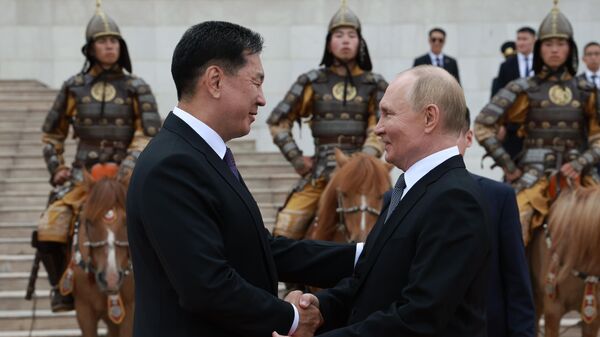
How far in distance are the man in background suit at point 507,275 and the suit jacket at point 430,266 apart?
1.28m

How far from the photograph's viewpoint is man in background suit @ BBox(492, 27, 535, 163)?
13266 mm

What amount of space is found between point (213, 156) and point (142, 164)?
24 cm

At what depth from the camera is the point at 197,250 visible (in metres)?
3.82

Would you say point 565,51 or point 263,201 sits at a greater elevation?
point 565,51

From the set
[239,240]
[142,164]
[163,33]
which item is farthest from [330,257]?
[163,33]

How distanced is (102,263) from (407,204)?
563 centimetres

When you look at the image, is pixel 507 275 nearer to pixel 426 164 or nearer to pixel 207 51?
pixel 426 164

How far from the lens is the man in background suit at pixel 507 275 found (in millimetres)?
5195

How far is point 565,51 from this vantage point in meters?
10.0

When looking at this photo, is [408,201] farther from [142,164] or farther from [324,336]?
[142,164]

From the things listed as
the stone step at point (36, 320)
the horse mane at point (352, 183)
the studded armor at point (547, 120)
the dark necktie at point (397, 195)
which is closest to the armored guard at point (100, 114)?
the stone step at point (36, 320)

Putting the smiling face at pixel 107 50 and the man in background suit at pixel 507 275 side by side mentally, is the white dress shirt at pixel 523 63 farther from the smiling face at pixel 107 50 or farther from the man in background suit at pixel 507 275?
the man in background suit at pixel 507 275

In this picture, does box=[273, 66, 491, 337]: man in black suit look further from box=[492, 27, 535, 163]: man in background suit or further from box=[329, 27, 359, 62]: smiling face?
box=[492, 27, 535, 163]: man in background suit

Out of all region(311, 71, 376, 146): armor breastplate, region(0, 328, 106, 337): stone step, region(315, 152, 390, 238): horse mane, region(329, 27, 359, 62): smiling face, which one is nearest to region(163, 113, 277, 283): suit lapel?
region(315, 152, 390, 238): horse mane
